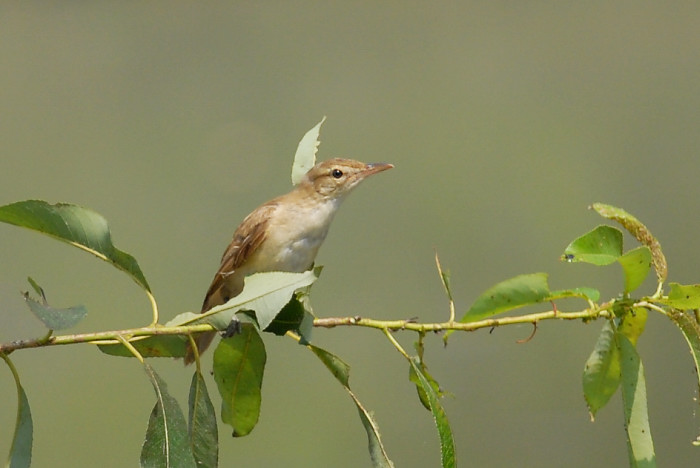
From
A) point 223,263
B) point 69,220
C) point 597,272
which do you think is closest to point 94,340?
point 69,220

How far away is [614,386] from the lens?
1253 mm

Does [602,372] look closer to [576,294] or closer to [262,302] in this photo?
[576,294]

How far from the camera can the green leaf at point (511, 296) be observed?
1.15 meters

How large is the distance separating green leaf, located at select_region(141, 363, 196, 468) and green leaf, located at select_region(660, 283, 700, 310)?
710 millimetres

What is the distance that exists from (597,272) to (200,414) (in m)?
3.30

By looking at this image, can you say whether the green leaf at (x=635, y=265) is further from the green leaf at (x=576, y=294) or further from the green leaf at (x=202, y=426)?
the green leaf at (x=202, y=426)

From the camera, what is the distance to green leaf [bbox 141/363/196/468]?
3.78 feet

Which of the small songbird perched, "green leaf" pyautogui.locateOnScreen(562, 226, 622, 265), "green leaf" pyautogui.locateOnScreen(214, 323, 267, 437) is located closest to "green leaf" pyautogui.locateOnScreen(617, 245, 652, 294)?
"green leaf" pyautogui.locateOnScreen(562, 226, 622, 265)

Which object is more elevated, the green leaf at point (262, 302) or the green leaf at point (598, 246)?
the green leaf at point (598, 246)

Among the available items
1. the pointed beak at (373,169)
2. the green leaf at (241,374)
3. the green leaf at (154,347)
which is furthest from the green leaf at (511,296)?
the pointed beak at (373,169)

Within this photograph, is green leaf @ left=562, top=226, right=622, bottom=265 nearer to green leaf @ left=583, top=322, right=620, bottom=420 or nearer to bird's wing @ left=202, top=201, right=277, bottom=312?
green leaf @ left=583, top=322, right=620, bottom=420

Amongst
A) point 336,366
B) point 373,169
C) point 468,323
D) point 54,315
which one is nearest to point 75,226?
point 54,315

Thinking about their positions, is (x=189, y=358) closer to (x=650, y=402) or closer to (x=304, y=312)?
(x=304, y=312)

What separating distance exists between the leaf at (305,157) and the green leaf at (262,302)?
43 cm
